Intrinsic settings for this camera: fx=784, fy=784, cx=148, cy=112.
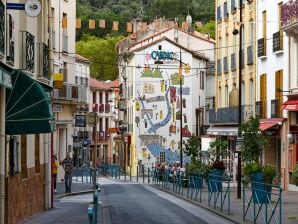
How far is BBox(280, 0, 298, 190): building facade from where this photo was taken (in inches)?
1435

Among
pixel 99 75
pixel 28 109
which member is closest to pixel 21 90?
pixel 28 109

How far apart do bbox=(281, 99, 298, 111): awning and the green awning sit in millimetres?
18720

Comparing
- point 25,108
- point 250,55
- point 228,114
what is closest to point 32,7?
point 25,108

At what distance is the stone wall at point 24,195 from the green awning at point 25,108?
1306mm

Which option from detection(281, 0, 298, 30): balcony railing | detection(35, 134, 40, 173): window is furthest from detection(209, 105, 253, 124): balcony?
detection(35, 134, 40, 173): window

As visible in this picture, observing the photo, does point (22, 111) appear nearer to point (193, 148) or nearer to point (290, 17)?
point (290, 17)

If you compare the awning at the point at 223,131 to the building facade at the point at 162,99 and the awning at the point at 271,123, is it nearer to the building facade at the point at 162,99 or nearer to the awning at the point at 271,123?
the awning at the point at 271,123

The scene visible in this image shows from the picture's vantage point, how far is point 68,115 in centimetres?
5266

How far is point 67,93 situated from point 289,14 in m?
18.1

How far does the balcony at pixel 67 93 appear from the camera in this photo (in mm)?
48594

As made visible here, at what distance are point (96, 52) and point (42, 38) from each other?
74.2 meters

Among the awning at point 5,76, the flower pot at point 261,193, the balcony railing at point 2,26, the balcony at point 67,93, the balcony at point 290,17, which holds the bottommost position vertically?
the flower pot at point 261,193

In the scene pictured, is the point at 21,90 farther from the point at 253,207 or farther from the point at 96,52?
the point at 96,52

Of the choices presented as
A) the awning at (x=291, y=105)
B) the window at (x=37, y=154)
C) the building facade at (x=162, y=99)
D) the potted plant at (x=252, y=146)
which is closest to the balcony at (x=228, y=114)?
the awning at (x=291, y=105)
